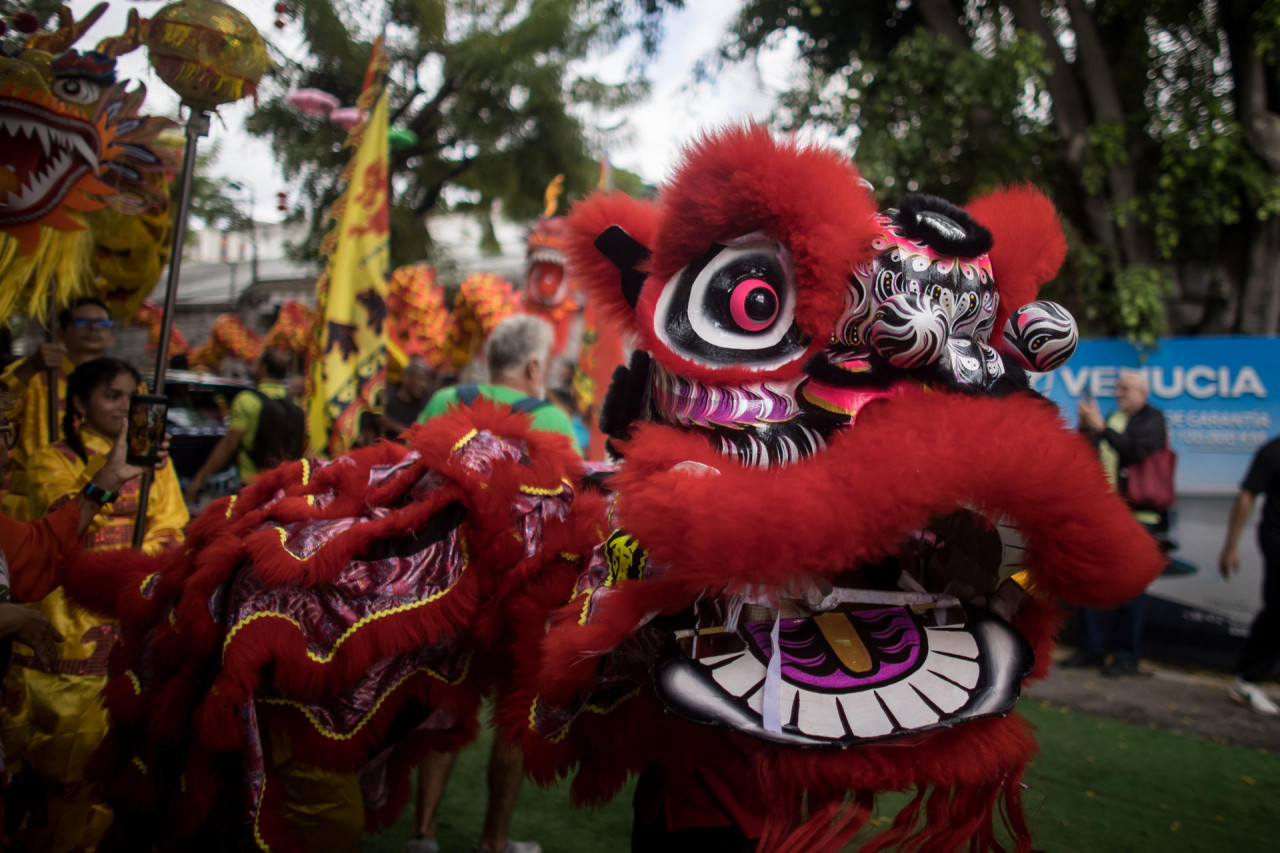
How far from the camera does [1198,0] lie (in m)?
6.31

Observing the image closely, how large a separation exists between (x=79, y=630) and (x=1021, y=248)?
108 inches

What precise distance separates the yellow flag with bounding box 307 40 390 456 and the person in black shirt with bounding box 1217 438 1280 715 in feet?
13.8

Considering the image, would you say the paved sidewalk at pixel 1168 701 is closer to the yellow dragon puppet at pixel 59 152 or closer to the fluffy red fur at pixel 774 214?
the fluffy red fur at pixel 774 214

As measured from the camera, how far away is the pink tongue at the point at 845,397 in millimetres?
1521

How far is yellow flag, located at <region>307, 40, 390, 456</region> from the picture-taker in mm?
3785

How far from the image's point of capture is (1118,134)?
6.22 meters

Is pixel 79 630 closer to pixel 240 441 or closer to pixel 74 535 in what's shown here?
pixel 74 535

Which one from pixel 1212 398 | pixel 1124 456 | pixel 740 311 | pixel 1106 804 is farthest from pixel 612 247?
pixel 1212 398

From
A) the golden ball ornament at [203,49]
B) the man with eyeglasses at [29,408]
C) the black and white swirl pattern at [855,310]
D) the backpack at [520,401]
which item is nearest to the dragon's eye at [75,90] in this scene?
the golden ball ornament at [203,49]

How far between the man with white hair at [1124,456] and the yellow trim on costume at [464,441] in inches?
150

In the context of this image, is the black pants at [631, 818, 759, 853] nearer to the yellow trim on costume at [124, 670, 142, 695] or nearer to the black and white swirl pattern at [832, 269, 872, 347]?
the black and white swirl pattern at [832, 269, 872, 347]

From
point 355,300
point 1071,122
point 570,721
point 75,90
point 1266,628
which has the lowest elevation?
point 1266,628

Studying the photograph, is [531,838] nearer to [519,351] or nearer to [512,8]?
[519,351]

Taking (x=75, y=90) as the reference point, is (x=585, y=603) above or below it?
below
